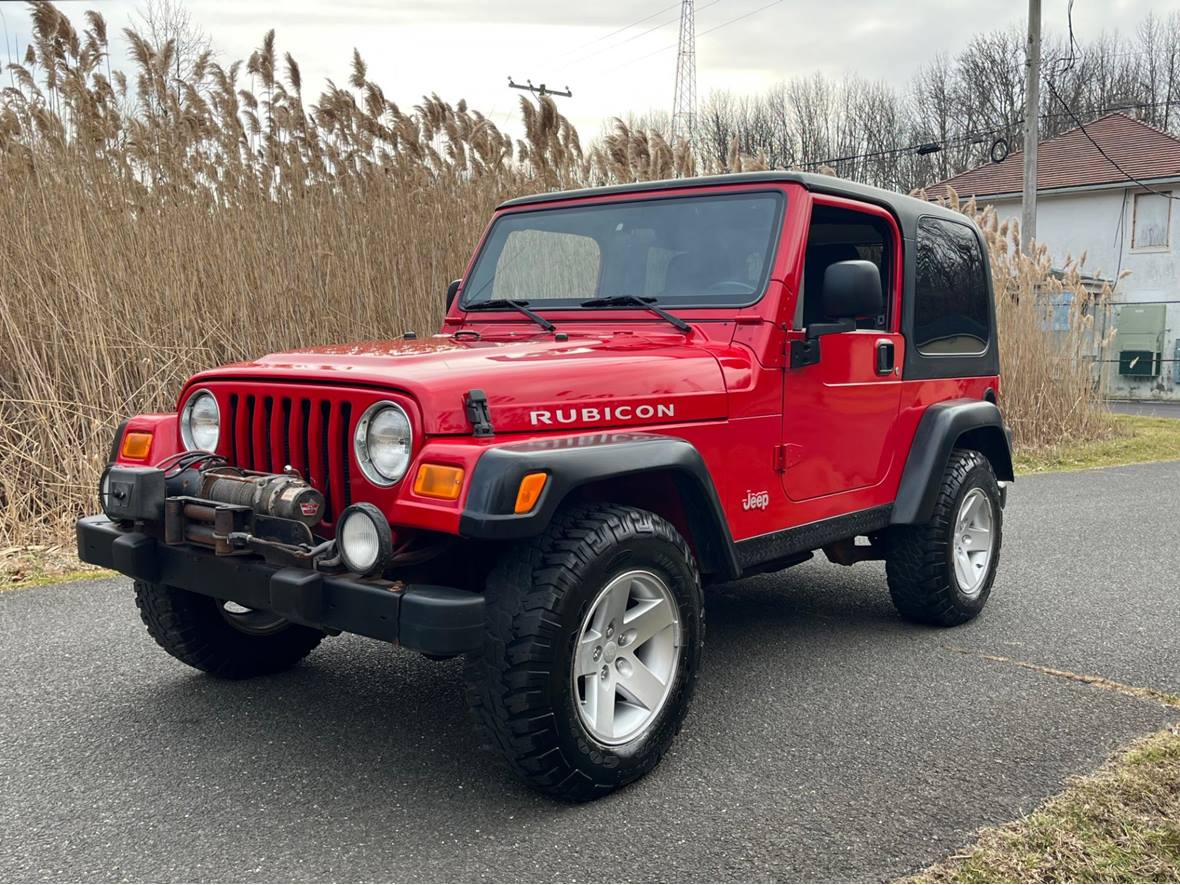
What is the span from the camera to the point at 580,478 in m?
2.62

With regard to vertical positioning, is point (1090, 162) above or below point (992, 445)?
above

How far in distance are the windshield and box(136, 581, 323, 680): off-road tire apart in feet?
5.21

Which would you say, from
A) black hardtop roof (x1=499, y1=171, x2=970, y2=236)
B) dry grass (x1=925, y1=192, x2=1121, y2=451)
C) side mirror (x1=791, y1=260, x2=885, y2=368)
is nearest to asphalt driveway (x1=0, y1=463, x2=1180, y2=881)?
side mirror (x1=791, y1=260, x2=885, y2=368)

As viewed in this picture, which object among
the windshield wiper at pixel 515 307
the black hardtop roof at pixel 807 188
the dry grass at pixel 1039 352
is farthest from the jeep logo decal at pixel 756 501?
the dry grass at pixel 1039 352

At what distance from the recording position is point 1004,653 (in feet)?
13.7

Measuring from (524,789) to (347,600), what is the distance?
2.60 feet

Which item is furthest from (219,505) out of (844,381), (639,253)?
(844,381)

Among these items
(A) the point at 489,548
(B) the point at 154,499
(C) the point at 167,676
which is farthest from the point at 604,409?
(C) the point at 167,676

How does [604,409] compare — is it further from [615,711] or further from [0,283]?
[0,283]

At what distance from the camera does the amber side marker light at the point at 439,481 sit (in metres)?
2.50

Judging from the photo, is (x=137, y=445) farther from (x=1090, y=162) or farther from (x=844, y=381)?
(x=1090, y=162)

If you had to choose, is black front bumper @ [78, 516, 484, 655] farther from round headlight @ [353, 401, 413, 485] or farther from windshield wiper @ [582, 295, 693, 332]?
windshield wiper @ [582, 295, 693, 332]

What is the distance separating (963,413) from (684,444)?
80.2 inches

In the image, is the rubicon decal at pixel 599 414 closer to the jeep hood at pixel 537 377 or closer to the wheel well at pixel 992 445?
the jeep hood at pixel 537 377
